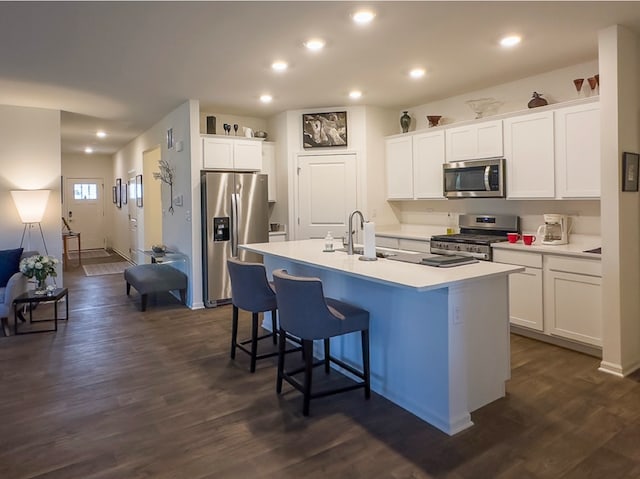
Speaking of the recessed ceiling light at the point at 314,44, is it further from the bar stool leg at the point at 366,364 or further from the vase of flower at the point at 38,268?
the vase of flower at the point at 38,268

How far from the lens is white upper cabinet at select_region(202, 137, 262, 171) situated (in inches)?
218

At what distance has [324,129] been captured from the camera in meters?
5.86

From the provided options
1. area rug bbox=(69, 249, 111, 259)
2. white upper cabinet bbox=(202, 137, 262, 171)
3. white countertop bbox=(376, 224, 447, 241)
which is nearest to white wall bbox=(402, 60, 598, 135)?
white countertop bbox=(376, 224, 447, 241)

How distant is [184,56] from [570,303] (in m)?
3.82

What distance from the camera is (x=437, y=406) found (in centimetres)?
254

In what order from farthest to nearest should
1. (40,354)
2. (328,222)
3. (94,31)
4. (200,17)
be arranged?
(328,222)
(40,354)
(94,31)
(200,17)

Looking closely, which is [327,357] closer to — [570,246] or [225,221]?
[570,246]

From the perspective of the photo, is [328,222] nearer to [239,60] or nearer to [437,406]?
[239,60]

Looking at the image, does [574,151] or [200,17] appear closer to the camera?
[200,17]

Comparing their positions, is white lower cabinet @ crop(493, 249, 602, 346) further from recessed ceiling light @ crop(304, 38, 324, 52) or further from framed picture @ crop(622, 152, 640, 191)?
recessed ceiling light @ crop(304, 38, 324, 52)

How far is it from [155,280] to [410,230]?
3336 mm

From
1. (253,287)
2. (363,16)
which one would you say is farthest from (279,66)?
(253,287)

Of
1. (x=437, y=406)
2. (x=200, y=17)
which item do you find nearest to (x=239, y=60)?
(x=200, y=17)

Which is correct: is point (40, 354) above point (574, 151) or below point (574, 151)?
below
